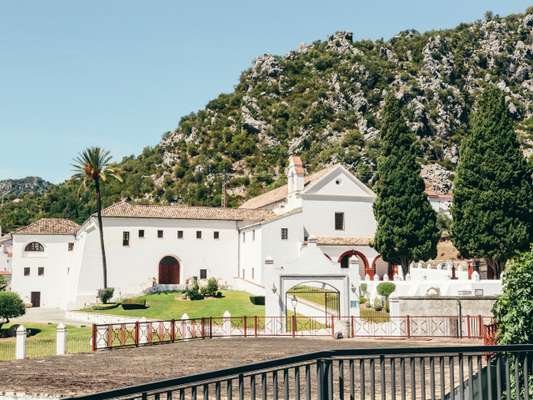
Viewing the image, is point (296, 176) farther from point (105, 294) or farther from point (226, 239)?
point (105, 294)

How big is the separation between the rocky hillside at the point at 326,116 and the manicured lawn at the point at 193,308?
53583 millimetres

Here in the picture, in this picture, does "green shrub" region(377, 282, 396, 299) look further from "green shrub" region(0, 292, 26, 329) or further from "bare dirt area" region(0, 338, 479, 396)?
"green shrub" region(0, 292, 26, 329)

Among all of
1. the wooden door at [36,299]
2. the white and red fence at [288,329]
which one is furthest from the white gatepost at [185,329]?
the wooden door at [36,299]

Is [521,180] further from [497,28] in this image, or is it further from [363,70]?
[497,28]

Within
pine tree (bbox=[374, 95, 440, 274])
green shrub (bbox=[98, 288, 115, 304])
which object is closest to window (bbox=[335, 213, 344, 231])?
pine tree (bbox=[374, 95, 440, 274])

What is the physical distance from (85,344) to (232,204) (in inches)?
3123

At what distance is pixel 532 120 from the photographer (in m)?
117

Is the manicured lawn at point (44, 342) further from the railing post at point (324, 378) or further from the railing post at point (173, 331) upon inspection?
the railing post at point (324, 378)

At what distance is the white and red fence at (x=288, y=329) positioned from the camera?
29.3 metres

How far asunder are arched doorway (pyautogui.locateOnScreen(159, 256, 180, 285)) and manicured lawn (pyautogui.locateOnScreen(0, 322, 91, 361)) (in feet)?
51.3

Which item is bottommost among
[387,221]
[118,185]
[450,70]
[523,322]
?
[523,322]

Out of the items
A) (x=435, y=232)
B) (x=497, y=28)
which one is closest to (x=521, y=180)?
(x=435, y=232)

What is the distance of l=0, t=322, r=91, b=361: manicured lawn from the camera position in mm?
33250

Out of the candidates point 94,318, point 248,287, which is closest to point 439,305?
point 248,287
